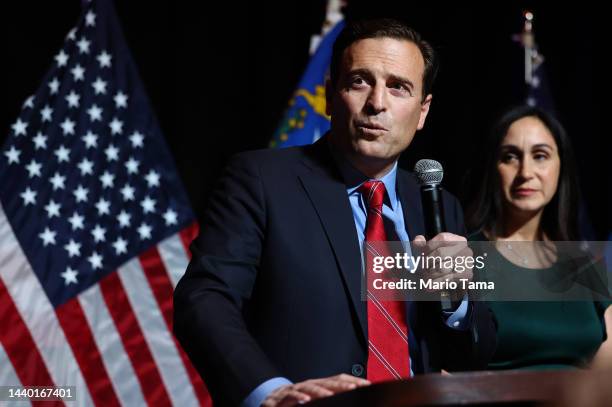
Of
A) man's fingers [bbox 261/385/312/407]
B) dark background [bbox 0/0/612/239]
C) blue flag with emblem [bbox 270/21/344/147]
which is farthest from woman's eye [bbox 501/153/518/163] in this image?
man's fingers [bbox 261/385/312/407]

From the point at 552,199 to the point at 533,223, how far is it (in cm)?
12

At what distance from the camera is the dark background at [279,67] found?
347 cm

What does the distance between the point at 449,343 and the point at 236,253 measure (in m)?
0.53

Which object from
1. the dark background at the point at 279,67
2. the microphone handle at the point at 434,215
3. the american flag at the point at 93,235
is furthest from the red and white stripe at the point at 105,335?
the microphone handle at the point at 434,215

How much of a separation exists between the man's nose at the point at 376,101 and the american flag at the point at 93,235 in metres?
1.48

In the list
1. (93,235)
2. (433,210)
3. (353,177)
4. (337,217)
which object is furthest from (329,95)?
(93,235)

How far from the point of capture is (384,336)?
183cm

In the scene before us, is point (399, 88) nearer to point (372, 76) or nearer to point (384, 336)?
point (372, 76)

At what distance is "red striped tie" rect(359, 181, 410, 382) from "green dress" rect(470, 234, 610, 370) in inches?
38.7

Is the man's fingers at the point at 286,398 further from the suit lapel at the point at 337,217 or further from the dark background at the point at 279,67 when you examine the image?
the dark background at the point at 279,67

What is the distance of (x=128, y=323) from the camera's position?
122 inches

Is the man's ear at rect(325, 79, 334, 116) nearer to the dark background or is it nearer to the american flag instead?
the dark background

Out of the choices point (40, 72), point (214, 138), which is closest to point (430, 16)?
point (214, 138)

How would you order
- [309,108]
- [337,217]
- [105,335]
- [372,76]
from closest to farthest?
1. [337,217]
2. [372,76]
3. [105,335]
4. [309,108]
